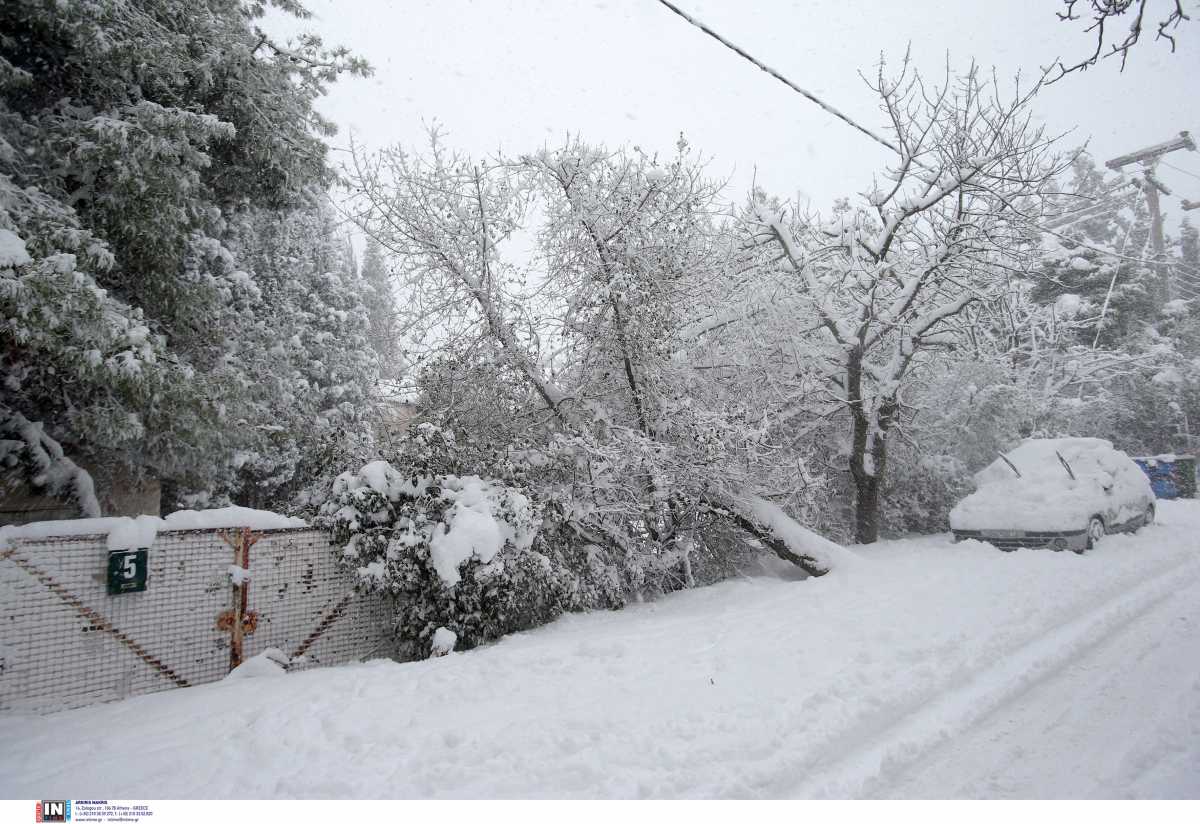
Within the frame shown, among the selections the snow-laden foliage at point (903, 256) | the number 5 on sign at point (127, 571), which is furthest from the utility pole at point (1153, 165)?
the number 5 on sign at point (127, 571)

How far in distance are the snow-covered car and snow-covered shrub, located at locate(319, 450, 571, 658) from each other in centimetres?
730

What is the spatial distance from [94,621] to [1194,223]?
37.6 meters

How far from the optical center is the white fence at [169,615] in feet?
15.0

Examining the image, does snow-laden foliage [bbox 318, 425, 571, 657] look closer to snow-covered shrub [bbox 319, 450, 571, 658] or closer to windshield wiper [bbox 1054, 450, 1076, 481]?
snow-covered shrub [bbox 319, 450, 571, 658]

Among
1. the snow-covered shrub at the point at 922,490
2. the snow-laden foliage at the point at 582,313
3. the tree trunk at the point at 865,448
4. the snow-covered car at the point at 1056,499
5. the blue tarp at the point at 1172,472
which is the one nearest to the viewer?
the snow-laden foliage at the point at 582,313

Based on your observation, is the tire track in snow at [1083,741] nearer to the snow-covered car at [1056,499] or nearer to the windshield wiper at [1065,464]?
the snow-covered car at [1056,499]

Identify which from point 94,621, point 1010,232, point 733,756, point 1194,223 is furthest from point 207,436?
point 1194,223

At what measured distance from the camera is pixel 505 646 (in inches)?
234

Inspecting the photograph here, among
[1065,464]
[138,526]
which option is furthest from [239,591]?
[1065,464]

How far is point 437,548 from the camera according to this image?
590cm

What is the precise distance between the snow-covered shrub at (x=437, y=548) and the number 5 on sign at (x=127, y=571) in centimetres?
149

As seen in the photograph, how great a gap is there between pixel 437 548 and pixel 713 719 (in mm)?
3054

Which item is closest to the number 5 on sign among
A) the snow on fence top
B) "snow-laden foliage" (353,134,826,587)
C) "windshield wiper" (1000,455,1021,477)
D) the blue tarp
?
the snow on fence top

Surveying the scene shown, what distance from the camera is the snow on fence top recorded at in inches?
185
